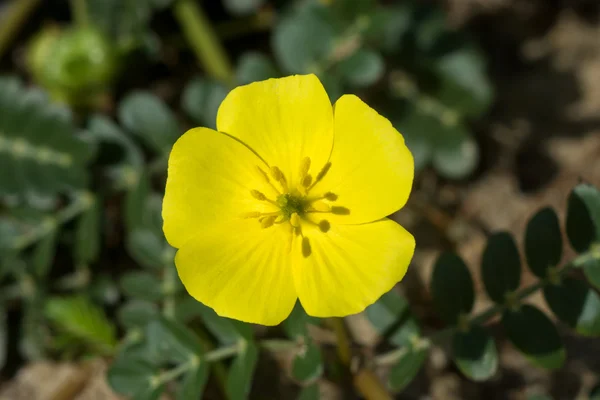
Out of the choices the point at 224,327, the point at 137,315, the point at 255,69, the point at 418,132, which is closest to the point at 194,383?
the point at 224,327

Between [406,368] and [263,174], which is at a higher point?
[263,174]

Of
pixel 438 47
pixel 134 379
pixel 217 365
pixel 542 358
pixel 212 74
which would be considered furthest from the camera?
pixel 212 74

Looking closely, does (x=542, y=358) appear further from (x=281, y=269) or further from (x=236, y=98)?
(x=236, y=98)

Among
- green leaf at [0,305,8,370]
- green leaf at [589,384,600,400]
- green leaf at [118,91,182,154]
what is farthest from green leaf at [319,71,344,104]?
green leaf at [0,305,8,370]

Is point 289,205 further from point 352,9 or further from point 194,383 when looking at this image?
point 352,9

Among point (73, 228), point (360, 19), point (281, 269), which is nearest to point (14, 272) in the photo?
point (73, 228)

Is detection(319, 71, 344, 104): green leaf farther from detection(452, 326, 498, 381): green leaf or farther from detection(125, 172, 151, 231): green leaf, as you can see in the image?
detection(452, 326, 498, 381): green leaf
